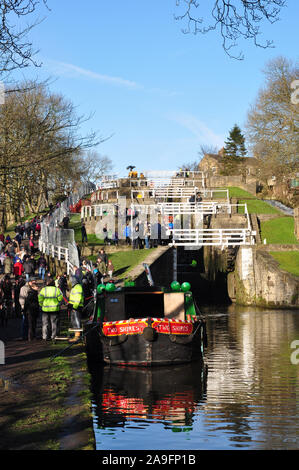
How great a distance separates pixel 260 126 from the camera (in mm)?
64000

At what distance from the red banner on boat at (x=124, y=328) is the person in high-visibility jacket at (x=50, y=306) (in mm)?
2035

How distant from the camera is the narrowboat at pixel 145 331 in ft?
60.5

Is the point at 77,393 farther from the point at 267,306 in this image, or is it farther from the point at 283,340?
the point at 267,306

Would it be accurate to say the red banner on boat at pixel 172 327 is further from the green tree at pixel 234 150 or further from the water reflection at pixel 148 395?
the green tree at pixel 234 150

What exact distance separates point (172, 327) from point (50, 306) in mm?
3963

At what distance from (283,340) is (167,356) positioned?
7060mm

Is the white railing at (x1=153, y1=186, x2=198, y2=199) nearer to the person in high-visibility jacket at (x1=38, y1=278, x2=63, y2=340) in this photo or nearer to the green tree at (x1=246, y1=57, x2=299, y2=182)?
the green tree at (x1=246, y1=57, x2=299, y2=182)

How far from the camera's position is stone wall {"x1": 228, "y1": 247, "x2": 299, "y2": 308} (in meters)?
37.2

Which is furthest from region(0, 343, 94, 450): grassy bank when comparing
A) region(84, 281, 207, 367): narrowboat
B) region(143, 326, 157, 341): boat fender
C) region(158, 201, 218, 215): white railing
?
region(158, 201, 218, 215): white railing

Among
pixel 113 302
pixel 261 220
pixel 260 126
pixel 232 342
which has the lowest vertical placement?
pixel 232 342

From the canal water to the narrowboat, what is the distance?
355 millimetres

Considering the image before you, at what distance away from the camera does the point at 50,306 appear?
20188 millimetres
